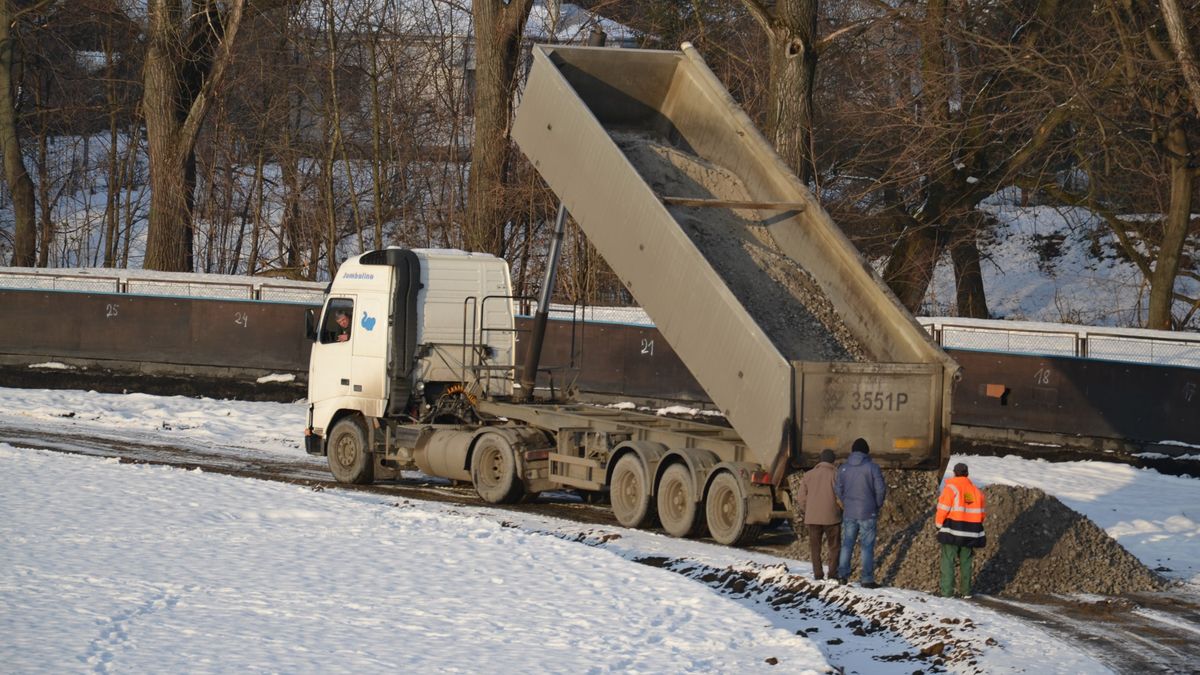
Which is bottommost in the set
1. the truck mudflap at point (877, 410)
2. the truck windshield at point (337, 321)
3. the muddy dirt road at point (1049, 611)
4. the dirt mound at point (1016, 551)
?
the muddy dirt road at point (1049, 611)

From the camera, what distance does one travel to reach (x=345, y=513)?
1502 cm

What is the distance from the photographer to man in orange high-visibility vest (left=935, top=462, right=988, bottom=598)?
12406 millimetres

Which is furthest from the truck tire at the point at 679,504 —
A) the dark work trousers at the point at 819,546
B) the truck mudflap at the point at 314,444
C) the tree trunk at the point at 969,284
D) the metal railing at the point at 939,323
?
the tree trunk at the point at 969,284

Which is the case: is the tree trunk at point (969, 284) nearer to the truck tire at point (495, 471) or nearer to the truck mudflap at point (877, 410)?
the truck tire at point (495, 471)

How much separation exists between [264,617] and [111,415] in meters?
15.8

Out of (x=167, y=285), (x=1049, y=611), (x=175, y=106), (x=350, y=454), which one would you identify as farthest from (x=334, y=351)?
(x=175, y=106)

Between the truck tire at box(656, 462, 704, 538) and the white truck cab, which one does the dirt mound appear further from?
the white truck cab

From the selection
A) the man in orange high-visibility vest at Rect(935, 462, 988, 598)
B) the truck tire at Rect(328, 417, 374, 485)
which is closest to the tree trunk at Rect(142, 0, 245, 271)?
the truck tire at Rect(328, 417, 374, 485)

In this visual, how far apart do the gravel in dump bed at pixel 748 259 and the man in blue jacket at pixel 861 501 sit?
165cm

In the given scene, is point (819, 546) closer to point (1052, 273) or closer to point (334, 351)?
point (334, 351)

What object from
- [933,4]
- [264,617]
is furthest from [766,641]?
[933,4]

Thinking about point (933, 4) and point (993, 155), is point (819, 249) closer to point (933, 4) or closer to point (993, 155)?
point (933, 4)

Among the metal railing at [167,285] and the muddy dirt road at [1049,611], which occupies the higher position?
the metal railing at [167,285]

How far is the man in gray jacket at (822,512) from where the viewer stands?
1292cm
